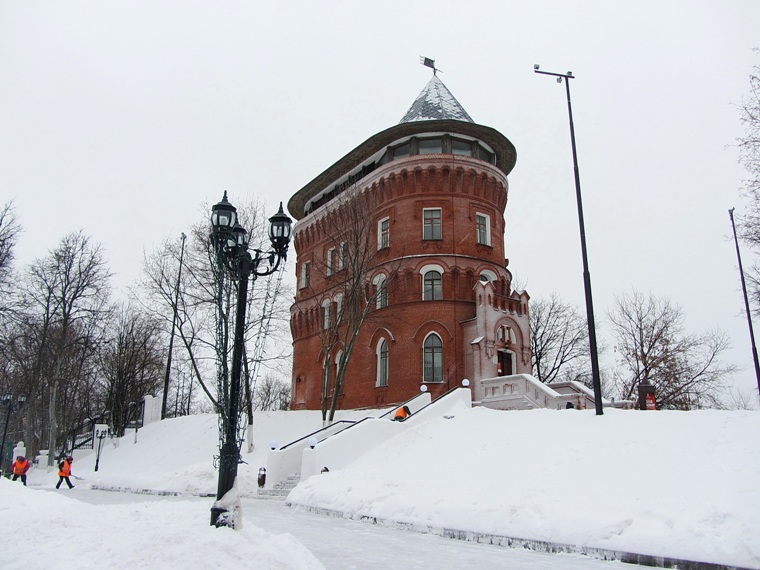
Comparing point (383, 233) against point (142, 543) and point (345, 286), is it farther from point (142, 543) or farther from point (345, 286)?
point (142, 543)

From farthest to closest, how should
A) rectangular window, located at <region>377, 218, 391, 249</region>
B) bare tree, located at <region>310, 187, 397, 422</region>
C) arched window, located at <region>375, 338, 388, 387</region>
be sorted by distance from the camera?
rectangular window, located at <region>377, 218, 391, 249</region> → arched window, located at <region>375, 338, 388, 387</region> → bare tree, located at <region>310, 187, 397, 422</region>

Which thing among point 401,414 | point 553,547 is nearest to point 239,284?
point 553,547

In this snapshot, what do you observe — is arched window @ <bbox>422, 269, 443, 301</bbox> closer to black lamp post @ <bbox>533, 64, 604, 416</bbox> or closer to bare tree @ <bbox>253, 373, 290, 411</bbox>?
black lamp post @ <bbox>533, 64, 604, 416</bbox>

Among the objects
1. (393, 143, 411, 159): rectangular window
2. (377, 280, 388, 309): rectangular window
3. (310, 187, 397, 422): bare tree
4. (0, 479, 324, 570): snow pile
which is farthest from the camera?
(393, 143, 411, 159): rectangular window

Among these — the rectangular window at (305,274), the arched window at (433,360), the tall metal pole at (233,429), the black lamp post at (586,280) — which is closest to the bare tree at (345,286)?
the rectangular window at (305,274)

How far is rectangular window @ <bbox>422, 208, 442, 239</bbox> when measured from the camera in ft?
102

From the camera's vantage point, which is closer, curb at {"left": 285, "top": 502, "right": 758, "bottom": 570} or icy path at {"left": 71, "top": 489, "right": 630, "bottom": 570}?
icy path at {"left": 71, "top": 489, "right": 630, "bottom": 570}

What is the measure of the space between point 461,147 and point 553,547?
25.6 m

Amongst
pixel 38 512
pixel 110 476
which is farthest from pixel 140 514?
pixel 110 476

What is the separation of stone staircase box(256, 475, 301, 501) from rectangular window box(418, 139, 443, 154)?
18.8 metres

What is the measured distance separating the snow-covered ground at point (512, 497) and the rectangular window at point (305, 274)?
62.6 feet

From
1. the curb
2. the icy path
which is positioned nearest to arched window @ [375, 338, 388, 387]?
the curb

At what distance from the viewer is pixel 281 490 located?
1964 centimetres

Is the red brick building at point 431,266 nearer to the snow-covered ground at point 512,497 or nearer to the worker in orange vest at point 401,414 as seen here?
the worker in orange vest at point 401,414
